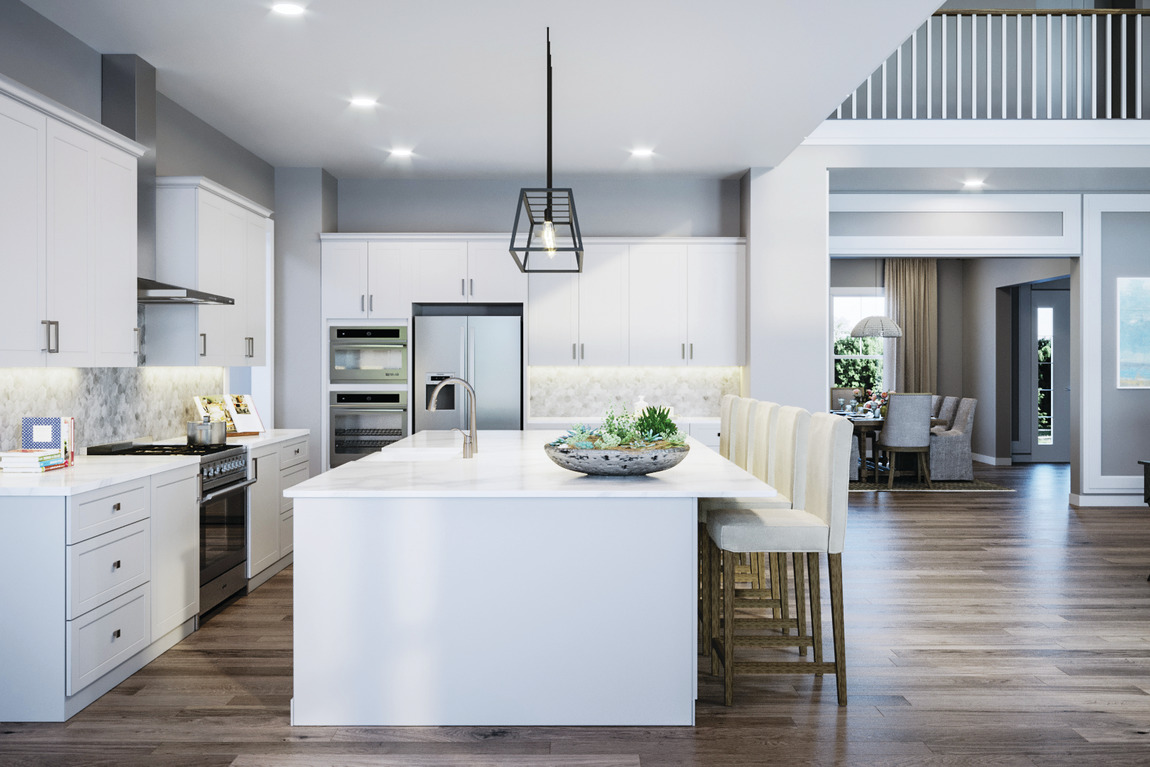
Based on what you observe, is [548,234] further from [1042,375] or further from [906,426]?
[1042,375]

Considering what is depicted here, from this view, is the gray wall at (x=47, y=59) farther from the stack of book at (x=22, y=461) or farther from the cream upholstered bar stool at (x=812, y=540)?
the cream upholstered bar stool at (x=812, y=540)

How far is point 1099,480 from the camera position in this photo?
7270 mm

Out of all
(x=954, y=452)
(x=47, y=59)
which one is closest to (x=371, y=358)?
(x=47, y=59)

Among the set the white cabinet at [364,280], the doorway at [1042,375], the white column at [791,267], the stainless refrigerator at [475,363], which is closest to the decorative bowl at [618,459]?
the stainless refrigerator at [475,363]

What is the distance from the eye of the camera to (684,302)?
640 centimetres

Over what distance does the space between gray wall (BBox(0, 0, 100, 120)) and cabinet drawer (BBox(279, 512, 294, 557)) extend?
2.42 m

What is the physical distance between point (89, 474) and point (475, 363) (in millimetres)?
3343

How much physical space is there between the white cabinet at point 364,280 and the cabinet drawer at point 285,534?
72.1 inches

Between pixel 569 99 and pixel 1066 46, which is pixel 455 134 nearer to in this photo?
pixel 569 99

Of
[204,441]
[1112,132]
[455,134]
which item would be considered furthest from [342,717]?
[1112,132]

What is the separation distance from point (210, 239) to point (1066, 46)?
22.0ft

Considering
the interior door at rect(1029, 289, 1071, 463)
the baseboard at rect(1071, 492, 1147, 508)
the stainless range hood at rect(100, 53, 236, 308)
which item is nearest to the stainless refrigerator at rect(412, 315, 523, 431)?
the stainless range hood at rect(100, 53, 236, 308)

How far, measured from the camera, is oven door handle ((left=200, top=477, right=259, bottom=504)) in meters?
3.87

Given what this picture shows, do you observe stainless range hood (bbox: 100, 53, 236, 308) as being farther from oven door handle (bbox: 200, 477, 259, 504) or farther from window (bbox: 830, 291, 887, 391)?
window (bbox: 830, 291, 887, 391)
